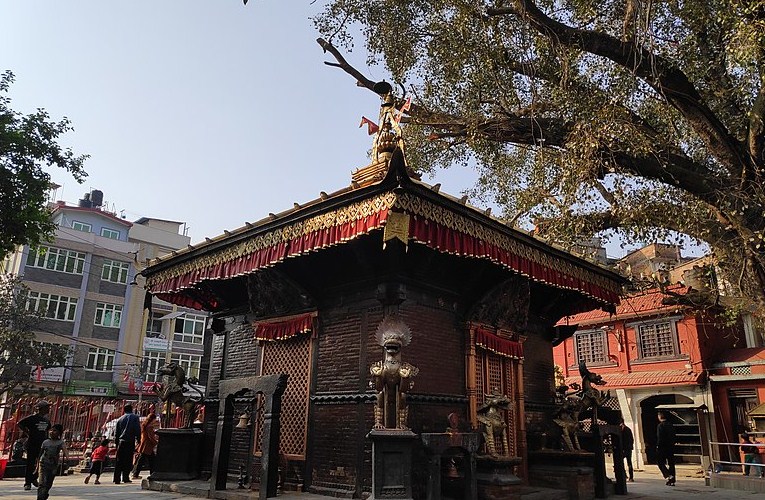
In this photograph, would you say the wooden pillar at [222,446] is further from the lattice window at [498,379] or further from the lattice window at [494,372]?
the lattice window at [494,372]

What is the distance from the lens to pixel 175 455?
391 inches

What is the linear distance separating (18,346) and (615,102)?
26963 mm

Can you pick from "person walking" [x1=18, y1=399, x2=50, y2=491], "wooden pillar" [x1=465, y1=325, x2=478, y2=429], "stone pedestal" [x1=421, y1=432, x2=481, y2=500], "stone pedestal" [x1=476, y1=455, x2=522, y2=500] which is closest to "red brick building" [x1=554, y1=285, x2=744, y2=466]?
"wooden pillar" [x1=465, y1=325, x2=478, y2=429]

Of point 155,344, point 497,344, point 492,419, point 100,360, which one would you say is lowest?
point 492,419

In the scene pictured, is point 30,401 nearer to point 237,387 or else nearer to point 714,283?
point 237,387

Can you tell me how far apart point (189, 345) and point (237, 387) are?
113 ft

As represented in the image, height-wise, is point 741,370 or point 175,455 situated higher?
point 741,370

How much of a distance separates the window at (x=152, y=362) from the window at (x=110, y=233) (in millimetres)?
8682

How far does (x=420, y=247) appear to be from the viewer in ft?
27.3

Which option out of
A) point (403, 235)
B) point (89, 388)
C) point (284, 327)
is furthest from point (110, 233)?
point (403, 235)

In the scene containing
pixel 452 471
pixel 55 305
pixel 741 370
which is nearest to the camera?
pixel 452 471

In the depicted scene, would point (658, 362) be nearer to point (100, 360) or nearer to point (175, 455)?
point (175, 455)

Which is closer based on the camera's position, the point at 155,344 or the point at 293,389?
the point at 293,389

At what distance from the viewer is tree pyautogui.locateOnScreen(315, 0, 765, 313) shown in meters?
9.24
